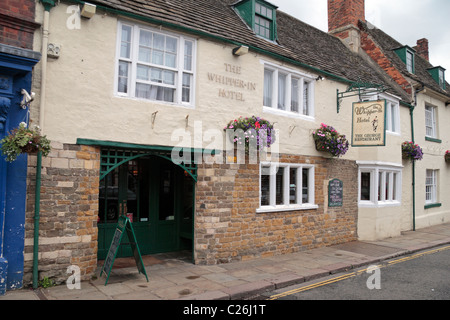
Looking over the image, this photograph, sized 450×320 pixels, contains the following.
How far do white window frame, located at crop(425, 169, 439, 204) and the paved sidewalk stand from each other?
7434mm

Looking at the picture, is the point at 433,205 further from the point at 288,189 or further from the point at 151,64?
the point at 151,64

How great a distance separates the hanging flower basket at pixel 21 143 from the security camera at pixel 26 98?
18.4 inches

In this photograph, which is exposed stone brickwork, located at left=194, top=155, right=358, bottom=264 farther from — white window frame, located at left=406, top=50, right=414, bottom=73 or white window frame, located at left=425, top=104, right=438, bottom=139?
white window frame, located at left=406, top=50, right=414, bottom=73

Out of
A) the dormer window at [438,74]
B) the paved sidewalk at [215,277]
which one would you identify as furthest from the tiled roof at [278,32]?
the dormer window at [438,74]

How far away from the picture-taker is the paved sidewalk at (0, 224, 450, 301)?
6016 mm

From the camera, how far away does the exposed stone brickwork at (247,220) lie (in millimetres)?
8422

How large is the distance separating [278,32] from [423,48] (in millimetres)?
15697

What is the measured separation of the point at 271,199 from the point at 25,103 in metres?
6.45

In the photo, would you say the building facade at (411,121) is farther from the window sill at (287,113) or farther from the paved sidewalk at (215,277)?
the paved sidewalk at (215,277)

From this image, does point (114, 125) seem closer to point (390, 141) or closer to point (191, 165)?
point (191, 165)

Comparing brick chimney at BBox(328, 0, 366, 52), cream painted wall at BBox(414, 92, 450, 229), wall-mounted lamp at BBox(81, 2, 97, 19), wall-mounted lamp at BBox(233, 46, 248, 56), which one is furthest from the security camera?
cream painted wall at BBox(414, 92, 450, 229)

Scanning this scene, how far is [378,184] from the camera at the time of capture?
13125 millimetres

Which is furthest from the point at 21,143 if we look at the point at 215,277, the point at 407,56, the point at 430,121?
the point at 407,56
